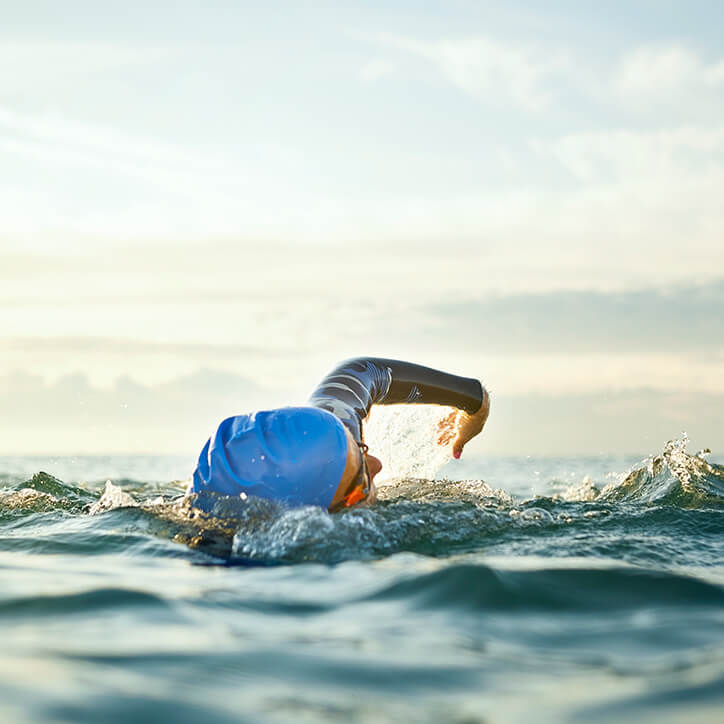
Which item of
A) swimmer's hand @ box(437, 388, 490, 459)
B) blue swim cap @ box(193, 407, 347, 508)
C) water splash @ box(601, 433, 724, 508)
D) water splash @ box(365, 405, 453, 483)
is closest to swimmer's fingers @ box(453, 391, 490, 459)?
swimmer's hand @ box(437, 388, 490, 459)

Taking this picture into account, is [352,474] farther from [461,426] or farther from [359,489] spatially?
[461,426]

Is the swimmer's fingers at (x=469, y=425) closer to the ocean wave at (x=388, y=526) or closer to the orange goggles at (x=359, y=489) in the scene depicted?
the ocean wave at (x=388, y=526)

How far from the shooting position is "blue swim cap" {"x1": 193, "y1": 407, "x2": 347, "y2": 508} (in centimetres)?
479

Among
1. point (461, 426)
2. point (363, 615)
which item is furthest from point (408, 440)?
point (363, 615)

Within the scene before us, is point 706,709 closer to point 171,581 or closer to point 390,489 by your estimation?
point 171,581

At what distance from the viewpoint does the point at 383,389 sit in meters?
6.33

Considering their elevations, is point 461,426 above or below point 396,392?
below

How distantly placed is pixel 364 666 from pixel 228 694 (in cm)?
46

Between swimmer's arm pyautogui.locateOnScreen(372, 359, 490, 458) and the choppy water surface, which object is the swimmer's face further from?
swimmer's arm pyautogui.locateOnScreen(372, 359, 490, 458)

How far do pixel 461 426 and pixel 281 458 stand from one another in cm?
272

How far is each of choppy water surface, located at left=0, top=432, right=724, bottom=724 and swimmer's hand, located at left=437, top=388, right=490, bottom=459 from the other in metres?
1.08

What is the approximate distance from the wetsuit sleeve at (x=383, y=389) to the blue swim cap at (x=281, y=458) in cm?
61

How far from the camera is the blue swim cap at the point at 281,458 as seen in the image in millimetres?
4789

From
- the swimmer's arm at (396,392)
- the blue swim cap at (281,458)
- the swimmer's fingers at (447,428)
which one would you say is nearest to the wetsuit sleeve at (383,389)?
the swimmer's arm at (396,392)
